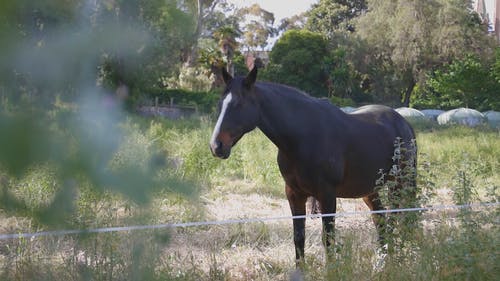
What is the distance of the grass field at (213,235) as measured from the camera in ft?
2.50

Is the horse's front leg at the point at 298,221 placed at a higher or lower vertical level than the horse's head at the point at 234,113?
lower

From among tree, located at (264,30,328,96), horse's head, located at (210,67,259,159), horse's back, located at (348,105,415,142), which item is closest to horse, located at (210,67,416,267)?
horse's head, located at (210,67,259,159)

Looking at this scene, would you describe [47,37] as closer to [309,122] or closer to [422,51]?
[309,122]

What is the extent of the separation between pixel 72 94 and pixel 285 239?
451cm

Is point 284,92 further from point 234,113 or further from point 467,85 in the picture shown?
point 467,85

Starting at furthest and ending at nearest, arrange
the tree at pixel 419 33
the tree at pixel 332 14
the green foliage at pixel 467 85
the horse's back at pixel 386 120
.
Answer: the tree at pixel 332 14
the tree at pixel 419 33
the green foliage at pixel 467 85
the horse's back at pixel 386 120

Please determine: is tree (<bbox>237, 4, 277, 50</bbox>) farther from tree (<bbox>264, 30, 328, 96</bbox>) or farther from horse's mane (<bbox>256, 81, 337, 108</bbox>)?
horse's mane (<bbox>256, 81, 337, 108</bbox>)

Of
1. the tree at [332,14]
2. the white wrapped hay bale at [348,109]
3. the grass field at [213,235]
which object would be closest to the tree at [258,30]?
the tree at [332,14]

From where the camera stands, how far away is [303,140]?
3881 millimetres

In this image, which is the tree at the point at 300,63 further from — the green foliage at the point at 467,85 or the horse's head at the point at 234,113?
the horse's head at the point at 234,113

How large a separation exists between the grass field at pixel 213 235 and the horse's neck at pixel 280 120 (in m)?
0.60

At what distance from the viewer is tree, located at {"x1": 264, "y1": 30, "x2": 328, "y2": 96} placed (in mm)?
37062

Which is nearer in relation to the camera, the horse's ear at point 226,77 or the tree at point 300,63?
the horse's ear at point 226,77

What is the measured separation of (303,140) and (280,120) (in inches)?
8.3
